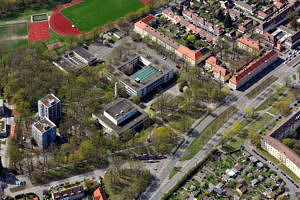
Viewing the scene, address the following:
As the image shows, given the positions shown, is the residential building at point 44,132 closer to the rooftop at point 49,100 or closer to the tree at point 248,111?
the rooftop at point 49,100

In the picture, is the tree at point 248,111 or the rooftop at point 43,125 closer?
the rooftop at point 43,125

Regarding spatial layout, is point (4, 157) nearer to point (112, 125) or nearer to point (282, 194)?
point (112, 125)

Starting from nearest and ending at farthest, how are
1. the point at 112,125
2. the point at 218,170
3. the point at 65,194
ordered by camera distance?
the point at 65,194, the point at 218,170, the point at 112,125

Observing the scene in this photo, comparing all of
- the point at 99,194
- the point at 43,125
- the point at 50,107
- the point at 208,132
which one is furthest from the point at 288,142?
the point at 43,125

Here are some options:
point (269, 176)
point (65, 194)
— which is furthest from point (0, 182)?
point (269, 176)

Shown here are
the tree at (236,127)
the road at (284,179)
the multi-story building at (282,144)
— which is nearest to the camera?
the road at (284,179)

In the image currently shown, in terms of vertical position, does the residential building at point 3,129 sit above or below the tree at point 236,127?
below

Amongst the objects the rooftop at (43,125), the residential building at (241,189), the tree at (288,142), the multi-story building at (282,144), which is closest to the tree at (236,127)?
the multi-story building at (282,144)
